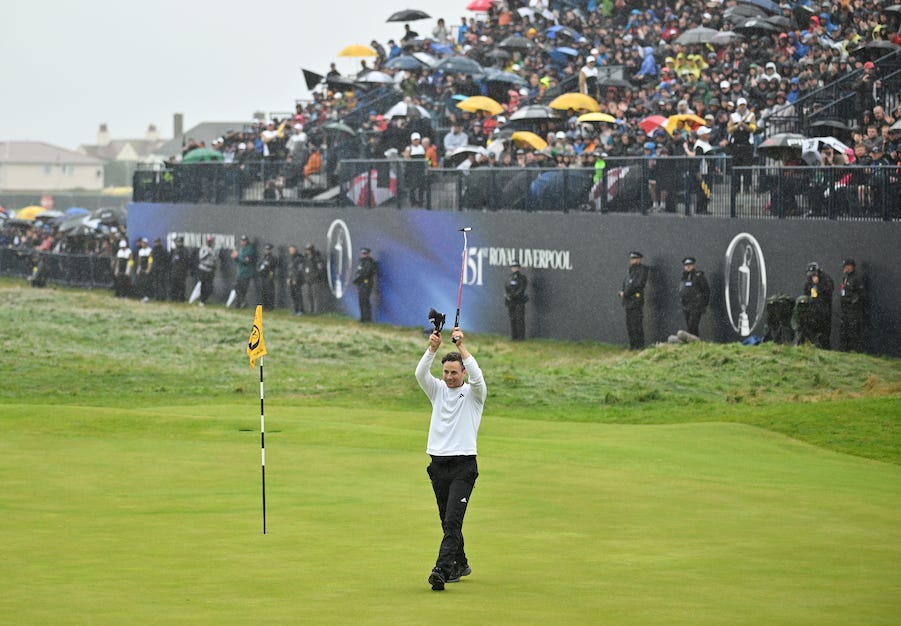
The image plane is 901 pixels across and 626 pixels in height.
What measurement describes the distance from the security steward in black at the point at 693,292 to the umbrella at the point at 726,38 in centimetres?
864

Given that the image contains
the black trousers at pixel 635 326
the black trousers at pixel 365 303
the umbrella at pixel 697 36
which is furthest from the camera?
the black trousers at pixel 365 303

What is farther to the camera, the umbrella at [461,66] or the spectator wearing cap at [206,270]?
the spectator wearing cap at [206,270]

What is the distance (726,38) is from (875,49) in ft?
20.2

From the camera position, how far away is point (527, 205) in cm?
4066

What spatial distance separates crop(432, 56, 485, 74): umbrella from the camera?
49562mm

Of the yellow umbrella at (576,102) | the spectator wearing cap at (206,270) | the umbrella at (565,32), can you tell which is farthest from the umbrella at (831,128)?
the spectator wearing cap at (206,270)

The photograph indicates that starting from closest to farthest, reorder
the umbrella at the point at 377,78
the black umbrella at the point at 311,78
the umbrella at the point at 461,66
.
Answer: the umbrella at the point at 461,66, the umbrella at the point at 377,78, the black umbrella at the point at 311,78

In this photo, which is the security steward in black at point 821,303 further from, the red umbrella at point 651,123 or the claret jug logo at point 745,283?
the red umbrella at point 651,123

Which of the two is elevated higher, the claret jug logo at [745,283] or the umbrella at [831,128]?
the umbrella at [831,128]

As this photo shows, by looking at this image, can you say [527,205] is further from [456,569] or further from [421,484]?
[456,569]

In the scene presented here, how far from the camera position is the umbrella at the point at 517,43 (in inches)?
→ 2005

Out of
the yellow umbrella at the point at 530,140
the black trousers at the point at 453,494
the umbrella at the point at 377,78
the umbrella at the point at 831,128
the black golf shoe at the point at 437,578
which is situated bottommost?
the black golf shoe at the point at 437,578

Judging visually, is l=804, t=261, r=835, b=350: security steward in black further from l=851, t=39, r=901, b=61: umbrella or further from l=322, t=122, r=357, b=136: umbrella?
l=322, t=122, r=357, b=136: umbrella

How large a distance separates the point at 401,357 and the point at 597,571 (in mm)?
25519
